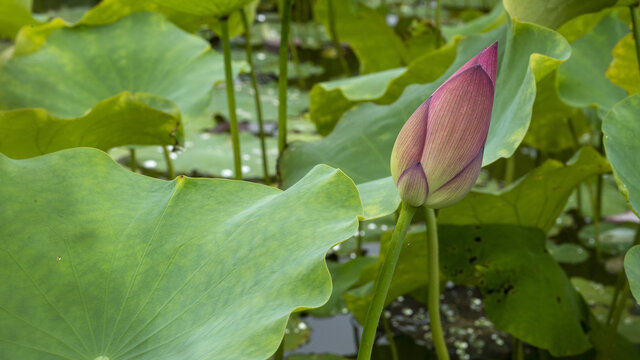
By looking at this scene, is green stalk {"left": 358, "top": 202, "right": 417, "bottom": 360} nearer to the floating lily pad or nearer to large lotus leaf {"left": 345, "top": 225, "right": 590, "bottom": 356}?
large lotus leaf {"left": 345, "top": 225, "right": 590, "bottom": 356}

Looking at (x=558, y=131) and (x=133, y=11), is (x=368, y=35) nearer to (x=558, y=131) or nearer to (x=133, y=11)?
(x=558, y=131)

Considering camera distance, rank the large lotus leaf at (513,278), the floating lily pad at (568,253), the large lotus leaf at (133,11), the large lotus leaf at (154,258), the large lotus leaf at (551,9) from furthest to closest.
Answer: the floating lily pad at (568,253), the large lotus leaf at (133,11), the large lotus leaf at (513,278), the large lotus leaf at (551,9), the large lotus leaf at (154,258)

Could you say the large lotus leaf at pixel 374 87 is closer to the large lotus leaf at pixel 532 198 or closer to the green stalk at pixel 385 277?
the large lotus leaf at pixel 532 198

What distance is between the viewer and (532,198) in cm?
102

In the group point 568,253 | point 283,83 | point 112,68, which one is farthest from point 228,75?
point 568,253

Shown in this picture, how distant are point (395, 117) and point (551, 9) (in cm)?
27

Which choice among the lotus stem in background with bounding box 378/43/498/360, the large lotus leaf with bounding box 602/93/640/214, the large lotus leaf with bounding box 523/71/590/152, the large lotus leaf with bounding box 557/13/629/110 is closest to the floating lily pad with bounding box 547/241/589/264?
the large lotus leaf with bounding box 523/71/590/152

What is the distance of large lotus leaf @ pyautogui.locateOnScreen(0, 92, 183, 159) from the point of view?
3.05ft

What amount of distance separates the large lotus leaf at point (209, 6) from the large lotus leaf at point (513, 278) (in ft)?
1.43

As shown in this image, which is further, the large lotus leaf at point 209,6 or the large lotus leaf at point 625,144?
the large lotus leaf at point 209,6

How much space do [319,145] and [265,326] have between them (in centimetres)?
54

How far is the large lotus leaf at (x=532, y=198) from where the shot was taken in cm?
97

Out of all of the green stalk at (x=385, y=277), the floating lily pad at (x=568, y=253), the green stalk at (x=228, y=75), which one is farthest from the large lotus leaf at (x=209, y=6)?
the floating lily pad at (x=568, y=253)

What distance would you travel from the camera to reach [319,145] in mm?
1061
